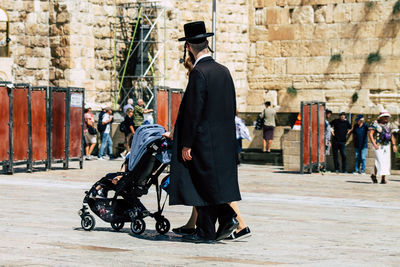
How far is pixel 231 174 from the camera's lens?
8.66 metres

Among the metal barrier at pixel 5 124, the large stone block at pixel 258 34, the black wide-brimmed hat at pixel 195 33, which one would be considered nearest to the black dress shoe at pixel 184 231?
the black wide-brimmed hat at pixel 195 33

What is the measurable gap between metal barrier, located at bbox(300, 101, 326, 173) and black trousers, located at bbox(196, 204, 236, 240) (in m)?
12.5

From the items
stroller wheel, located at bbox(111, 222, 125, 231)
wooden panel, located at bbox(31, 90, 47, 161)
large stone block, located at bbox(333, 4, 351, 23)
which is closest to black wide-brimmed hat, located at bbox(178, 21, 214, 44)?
stroller wheel, located at bbox(111, 222, 125, 231)

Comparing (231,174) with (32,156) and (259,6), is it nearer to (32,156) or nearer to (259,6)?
(32,156)

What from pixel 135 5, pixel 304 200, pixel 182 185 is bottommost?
pixel 304 200

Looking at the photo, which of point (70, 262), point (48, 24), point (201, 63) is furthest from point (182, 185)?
point (48, 24)

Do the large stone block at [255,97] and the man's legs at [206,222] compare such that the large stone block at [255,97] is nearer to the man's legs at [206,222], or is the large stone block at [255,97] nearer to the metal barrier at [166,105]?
the metal barrier at [166,105]

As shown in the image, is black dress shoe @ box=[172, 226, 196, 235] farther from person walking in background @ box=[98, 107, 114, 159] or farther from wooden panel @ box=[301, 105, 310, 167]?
person walking in background @ box=[98, 107, 114, 159]

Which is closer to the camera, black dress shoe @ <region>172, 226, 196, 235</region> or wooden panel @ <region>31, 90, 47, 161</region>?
black dress shoe @ <region>172, 226, 196, 235</region>

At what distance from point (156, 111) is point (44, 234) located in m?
11.0

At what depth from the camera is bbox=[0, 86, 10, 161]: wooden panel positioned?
18.0 m

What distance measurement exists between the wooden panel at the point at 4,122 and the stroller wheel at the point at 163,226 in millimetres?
9333

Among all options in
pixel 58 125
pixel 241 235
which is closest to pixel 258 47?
pixel 58 125

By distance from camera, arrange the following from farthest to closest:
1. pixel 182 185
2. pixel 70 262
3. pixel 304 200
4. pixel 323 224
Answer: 1. pixel 304 200
2. pixel 323 224
3. pixel 182 185
4. pixel 70 262
